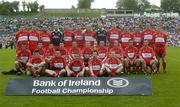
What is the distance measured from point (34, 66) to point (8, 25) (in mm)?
54543

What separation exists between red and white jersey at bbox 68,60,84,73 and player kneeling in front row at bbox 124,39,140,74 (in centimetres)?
233

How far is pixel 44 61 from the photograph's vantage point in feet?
46.8

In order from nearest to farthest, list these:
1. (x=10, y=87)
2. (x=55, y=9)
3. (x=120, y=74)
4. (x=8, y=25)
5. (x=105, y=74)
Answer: (x=10, y=87) → (x=105, y=74) → (x=120, y=74) → (x=8, y=25) → (x=55, y=9)

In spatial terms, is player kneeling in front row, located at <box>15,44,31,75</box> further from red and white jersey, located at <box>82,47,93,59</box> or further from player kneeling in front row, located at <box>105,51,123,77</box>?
player kneeling in front row, located at <box>105,51,123,77</box>

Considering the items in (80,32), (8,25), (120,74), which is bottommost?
(8,25)

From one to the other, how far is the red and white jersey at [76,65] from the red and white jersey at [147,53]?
289 centimetres

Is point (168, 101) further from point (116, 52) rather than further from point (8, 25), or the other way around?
point (8, 25)

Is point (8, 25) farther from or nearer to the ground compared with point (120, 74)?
nearer to the ground

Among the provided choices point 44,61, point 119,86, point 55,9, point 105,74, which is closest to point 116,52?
point 105,74

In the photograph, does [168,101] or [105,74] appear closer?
[168,101]

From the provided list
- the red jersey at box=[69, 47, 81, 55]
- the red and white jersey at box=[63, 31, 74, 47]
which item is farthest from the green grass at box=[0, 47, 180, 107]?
the red and white jersey at box=[63, 31, 74, 47]

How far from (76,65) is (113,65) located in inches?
52.6

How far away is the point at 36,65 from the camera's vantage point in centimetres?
1418

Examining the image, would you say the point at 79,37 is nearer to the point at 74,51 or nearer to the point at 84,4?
the point at 74,51
